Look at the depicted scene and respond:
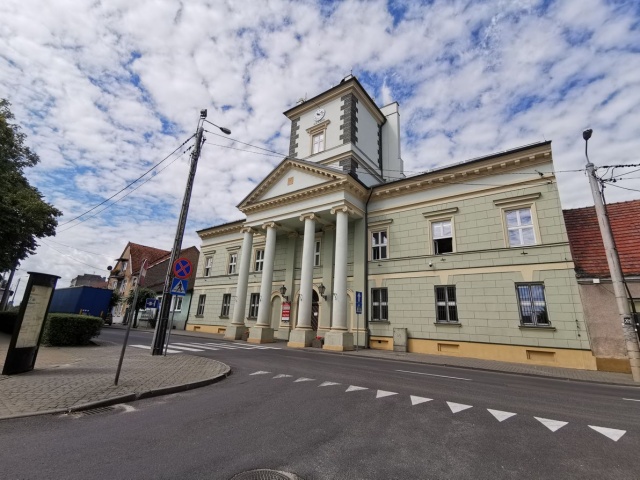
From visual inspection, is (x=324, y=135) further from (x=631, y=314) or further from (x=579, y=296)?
(x=631, y=314)

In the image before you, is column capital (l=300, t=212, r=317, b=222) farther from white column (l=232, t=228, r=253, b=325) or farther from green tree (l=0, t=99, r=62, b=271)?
green tree (l=0, t=99, r=62, b=271)

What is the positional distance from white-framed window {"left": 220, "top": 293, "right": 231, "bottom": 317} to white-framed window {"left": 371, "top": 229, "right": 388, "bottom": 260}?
549 inches

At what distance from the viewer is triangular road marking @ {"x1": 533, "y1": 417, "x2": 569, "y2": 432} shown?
16.3ft

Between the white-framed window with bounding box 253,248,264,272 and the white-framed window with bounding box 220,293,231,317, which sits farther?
the white-framed window with bounding box 220,293,231,317

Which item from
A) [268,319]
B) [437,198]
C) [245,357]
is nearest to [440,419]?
[245,357]

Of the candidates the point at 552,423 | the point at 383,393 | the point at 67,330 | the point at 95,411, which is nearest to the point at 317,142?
the point at 67,330

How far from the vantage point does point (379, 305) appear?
18.2 metres

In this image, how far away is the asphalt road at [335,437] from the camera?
3.40 metres

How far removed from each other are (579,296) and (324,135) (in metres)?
18.5

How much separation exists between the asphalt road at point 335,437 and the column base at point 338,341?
9131 millimetres

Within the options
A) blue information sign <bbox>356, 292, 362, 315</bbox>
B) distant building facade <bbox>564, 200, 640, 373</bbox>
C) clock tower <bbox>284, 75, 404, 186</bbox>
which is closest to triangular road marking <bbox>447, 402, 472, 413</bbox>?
distant building facade <bbox>564, 200, 640, 373</bbox>

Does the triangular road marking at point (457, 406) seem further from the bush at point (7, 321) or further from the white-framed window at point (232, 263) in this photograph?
the white-framed window at point (232, 263)

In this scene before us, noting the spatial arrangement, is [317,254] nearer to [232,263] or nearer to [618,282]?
[232,263]

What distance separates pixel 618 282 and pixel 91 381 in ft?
53.4
